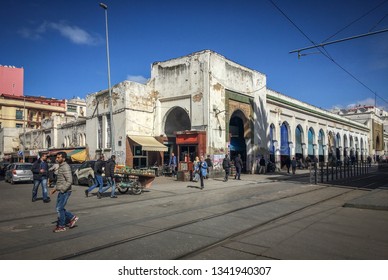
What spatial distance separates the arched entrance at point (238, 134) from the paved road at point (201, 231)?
54.7 ft

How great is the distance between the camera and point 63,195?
6.95 metres


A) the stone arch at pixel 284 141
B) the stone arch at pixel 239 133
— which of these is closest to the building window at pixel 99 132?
the stone arch at pixel 239 133

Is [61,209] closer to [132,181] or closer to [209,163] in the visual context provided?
[132,181]

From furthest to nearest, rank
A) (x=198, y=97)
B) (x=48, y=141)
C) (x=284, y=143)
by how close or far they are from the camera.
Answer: (x=48, y=141) → (x=284, y=143) → (x=198, y=97)

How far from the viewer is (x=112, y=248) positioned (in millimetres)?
5504

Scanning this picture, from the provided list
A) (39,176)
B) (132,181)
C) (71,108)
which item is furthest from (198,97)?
(71,108)

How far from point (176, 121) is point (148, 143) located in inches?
172

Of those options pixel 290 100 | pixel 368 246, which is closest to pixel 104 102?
pixel 290 100

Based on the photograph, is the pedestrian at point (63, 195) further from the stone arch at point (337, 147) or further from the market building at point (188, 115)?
the stone arch at point (337, 147)

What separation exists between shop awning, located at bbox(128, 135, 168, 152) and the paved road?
1252 cm

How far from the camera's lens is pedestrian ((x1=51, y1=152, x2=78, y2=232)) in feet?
22.5

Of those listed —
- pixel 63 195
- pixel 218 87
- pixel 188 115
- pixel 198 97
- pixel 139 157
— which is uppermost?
pixel 218 87

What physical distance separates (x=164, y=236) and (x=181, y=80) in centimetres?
1997

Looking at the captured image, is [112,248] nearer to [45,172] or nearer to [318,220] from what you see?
[318,220]
